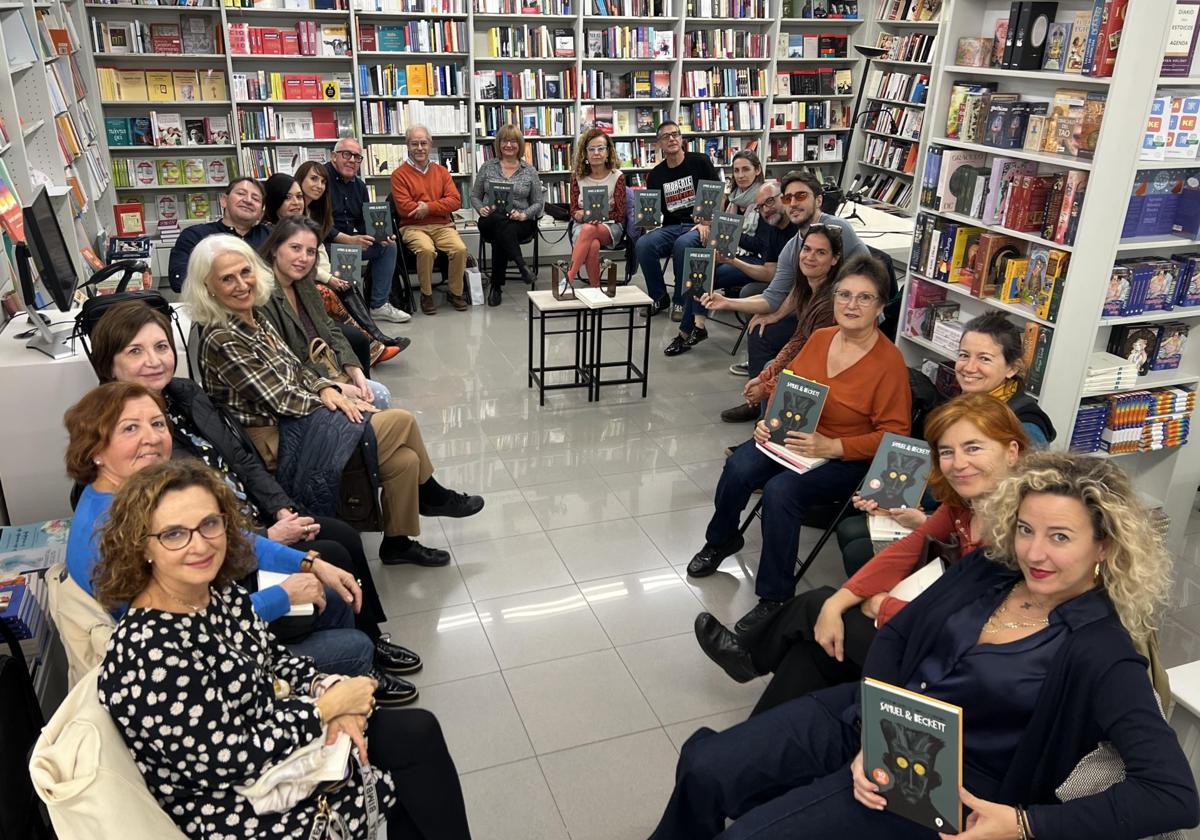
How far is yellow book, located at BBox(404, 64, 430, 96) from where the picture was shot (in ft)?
25.0

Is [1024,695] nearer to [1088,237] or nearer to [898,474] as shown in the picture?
[898,474]

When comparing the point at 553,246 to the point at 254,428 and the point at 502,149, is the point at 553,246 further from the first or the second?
the point at 254,428

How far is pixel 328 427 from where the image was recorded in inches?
131

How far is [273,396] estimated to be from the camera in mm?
3268

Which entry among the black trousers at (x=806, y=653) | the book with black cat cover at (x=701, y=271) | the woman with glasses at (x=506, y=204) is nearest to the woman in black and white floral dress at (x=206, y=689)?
the black trousers at (x=806, y=653)

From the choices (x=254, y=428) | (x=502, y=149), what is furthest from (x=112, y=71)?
(x=254, y=428)

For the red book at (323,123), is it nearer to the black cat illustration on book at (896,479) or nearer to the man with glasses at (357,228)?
the man with glasses at (357,228)

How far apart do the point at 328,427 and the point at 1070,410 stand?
9.63ft

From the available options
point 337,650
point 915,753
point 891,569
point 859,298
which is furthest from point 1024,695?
point 859,298

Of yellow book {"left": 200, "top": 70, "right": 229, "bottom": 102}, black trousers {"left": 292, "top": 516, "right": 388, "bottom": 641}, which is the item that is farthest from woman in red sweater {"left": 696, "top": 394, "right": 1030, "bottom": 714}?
yellow book {"left": 200, "top": 70, "right": 229, "bottom": 102}

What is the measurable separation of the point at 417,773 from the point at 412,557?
1.67m

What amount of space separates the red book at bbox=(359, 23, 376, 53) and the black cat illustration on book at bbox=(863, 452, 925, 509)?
20.2ft

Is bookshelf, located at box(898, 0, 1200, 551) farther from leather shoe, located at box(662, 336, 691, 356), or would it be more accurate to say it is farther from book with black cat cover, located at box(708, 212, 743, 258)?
leather shoe, located at box(662, 336, 691, 356)

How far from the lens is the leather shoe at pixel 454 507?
3.83 meters
